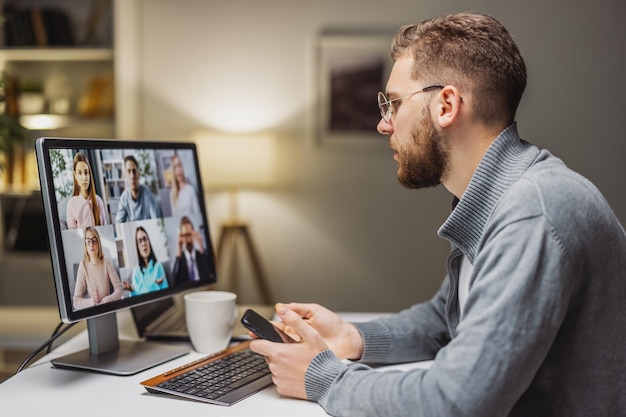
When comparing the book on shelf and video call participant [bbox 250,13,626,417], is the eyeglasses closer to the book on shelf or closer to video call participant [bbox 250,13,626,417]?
video call participant [bbox 250,13,626,417]

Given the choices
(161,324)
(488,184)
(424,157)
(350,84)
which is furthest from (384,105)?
(350,84)

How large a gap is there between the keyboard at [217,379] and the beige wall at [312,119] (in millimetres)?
2963

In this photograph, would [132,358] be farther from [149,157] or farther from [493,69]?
[493,69]

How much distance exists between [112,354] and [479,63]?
2.92 ft

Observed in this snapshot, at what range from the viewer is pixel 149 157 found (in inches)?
57.0

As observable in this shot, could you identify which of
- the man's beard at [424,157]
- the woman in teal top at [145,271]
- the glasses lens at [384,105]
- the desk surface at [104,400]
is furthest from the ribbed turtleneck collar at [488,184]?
the woman in teal top at [145,271]

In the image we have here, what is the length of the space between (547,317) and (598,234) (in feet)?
0.52

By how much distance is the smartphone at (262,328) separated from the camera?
4.03 ft

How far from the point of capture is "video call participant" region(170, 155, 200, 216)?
4.94 feet

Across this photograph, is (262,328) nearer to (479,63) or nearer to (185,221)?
(185,221)

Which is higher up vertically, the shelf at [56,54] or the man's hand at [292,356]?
the shelf at [56,54]

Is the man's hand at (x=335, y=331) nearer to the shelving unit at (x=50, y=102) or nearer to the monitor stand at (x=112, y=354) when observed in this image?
the monitor stand at (x=112, y=354)

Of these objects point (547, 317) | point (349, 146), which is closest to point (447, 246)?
point (349, 146)

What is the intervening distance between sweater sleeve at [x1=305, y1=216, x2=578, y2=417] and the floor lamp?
308 cm
